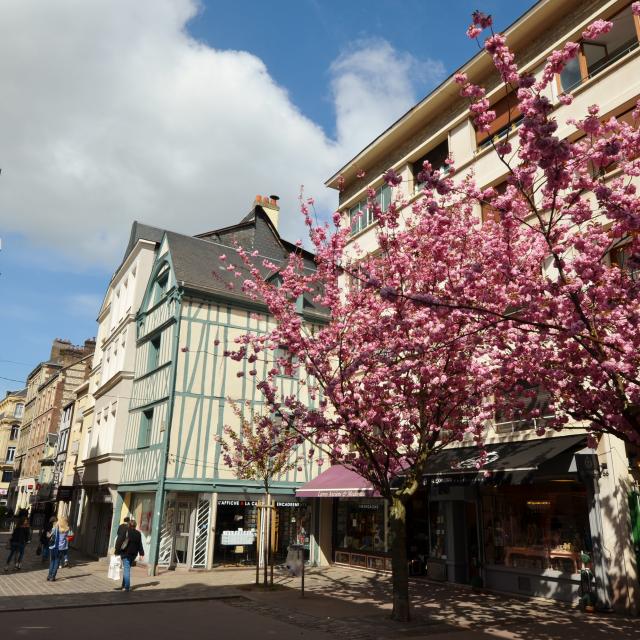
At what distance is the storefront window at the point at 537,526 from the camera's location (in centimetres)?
1168

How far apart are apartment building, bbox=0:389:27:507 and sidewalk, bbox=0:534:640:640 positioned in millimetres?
50770

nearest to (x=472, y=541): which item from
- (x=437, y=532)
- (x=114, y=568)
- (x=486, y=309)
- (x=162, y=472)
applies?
(x=437, y=532)

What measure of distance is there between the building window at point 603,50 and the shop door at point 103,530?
2203cm

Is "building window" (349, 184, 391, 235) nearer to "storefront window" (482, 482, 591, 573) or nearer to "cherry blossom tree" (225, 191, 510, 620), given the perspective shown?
"cherry blossom tree" (225, 191, 510, 620)

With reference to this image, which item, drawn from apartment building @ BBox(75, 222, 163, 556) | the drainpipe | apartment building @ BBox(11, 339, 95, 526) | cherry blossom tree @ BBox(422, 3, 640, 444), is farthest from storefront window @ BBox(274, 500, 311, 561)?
apartment building @ BBox(11, 339, 95, 526)

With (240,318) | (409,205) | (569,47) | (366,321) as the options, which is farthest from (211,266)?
(569,47)

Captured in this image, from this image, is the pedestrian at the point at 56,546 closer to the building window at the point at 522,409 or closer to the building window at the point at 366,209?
the building window at the point at 522,409

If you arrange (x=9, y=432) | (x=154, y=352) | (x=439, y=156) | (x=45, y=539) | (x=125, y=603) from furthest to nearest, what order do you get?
(x=9, y=432)
(x=154, y=352)
(x=45, y=539)
(x=439, y=156)
(x=125, y=603)

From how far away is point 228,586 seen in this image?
562 inches

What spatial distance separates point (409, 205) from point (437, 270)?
28.0 ft

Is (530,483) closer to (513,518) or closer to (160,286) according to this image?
(513,518)

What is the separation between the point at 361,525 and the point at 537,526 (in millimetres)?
6866

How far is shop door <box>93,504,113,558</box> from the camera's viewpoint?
22.6 m

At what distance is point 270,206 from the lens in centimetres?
2967
